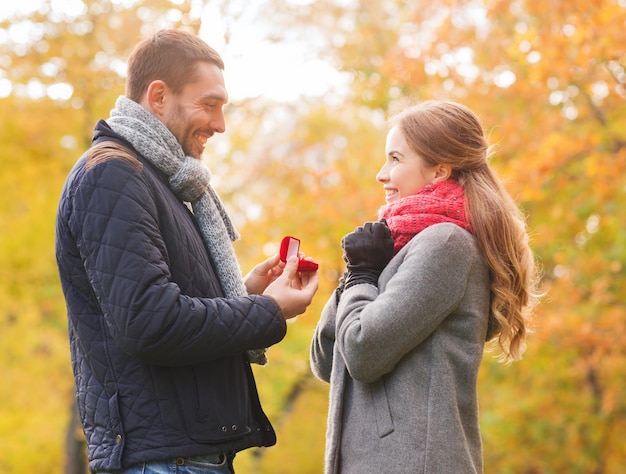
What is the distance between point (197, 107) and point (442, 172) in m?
0.92

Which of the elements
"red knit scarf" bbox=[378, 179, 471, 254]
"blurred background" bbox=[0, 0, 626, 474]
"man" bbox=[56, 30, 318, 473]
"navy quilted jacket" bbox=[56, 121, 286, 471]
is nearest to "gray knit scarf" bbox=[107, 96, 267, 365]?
"man" bbox=[56, 30, 318, 473]

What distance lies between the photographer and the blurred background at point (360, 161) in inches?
346

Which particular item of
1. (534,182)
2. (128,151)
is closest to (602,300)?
(534,182)

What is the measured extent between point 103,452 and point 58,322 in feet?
34.4

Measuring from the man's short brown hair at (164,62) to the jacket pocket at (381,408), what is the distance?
1249mm

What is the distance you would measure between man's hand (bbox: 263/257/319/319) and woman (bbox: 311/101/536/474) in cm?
12

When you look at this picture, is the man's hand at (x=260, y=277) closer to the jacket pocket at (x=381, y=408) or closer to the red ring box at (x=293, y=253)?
the red ring box at (x=293, y=253)

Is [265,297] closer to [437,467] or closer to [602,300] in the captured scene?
[437,467]

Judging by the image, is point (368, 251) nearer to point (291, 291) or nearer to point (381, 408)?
point (291, 291)

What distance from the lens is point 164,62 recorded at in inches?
116

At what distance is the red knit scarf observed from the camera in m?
2.88

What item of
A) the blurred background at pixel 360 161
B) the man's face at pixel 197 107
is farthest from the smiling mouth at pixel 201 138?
the blurred background at pixel 360 161

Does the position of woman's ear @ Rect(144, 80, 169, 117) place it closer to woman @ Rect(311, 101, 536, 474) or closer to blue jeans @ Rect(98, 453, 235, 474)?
woman @ Rect(311, 101, 536, 474)

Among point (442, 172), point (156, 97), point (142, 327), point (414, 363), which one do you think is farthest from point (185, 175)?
point (414, 363)
